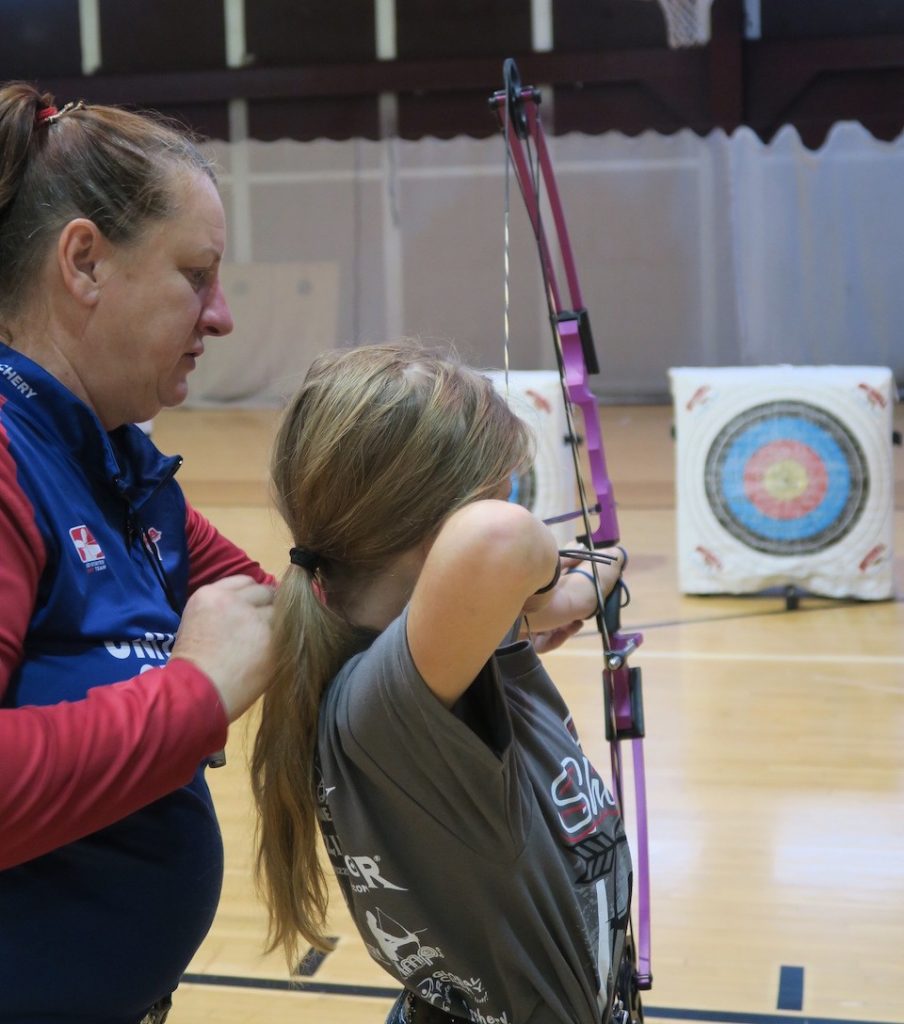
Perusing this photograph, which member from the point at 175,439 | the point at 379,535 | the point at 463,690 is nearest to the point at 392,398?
the point at 379,535

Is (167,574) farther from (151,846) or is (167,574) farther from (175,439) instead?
(175,439)

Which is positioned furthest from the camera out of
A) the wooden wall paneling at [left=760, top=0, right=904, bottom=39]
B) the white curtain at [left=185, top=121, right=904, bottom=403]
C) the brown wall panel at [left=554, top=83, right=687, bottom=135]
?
the brown wall panel at [left=554, top=83, right=687, bottom=135]

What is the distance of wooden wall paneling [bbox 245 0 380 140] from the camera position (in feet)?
28.9

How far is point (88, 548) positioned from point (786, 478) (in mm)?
3346

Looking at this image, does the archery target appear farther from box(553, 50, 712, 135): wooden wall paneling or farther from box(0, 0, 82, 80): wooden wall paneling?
box(0, 0, 82, 80): wooden wall paneling

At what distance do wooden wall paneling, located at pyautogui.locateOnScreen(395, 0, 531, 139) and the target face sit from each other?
17.1 ft

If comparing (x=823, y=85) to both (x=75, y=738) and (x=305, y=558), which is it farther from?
(x=75, y=738)

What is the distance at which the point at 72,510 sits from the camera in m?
0.79

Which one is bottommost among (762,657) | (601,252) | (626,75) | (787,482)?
(762,657)

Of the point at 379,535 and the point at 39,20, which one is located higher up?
the point at 39,20

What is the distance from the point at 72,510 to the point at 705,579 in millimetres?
3334

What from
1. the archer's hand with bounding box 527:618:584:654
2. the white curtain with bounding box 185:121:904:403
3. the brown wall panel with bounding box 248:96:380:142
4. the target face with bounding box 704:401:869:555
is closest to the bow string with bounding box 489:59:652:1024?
the archer's hand with bounding box 527:618:584:654

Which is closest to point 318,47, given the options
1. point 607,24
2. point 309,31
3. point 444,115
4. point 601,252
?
point 309,31

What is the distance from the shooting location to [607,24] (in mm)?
8453
